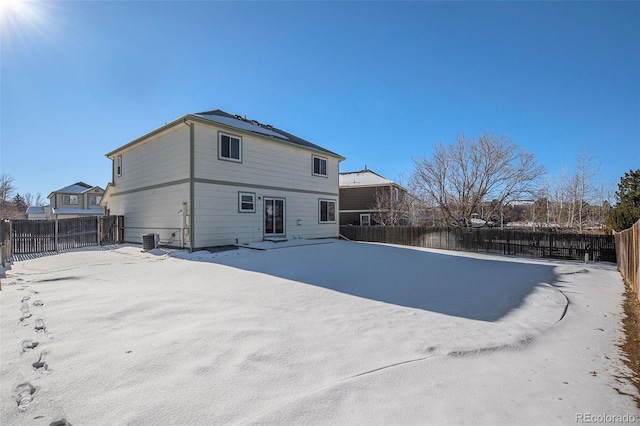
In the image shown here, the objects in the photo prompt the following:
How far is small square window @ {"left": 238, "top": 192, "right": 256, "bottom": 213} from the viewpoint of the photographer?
44.2 ft

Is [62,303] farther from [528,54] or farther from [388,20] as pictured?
[528,54]

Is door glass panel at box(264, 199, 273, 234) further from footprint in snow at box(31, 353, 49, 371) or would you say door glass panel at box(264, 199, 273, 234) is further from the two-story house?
the two-story house

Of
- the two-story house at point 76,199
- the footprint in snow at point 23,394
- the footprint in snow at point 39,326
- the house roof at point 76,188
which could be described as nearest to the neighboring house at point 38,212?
the two-story house at point 76,199

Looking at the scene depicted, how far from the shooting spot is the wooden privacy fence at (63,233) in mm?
11914

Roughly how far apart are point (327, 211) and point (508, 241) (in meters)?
9.38

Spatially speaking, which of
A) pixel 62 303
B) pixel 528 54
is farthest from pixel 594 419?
pixel 528 54

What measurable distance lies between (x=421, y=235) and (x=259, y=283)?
40.6 feet

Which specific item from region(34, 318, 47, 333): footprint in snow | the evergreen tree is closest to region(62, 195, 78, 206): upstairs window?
region(34, 318, 47, 333): footprint in snow

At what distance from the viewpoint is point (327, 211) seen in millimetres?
18406

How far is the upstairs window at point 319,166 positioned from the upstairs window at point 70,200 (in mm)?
44760

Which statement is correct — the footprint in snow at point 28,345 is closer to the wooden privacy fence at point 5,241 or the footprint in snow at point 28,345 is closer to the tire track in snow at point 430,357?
the tire track in snow at point 430,357

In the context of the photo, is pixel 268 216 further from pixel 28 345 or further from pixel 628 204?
pixel 628 204

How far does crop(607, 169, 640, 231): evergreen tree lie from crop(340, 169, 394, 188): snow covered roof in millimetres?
14178

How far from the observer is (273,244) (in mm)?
13242
